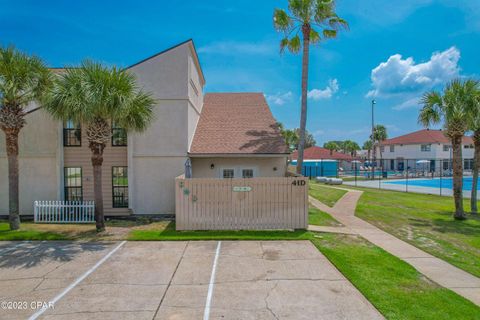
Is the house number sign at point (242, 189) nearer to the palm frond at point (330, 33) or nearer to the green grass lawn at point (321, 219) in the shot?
the green grass lawn at point (321, 219)

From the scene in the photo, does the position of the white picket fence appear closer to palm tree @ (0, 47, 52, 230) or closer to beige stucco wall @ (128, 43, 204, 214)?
palm tree @ (0, 47, 52, 230)

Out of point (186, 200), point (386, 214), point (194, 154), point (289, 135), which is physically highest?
point (289, 135)

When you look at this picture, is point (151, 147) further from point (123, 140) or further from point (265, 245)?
point (265, 245)

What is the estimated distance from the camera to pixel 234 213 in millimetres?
11078

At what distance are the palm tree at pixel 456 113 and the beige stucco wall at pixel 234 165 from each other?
27.5ft

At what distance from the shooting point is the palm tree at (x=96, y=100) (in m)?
9.55

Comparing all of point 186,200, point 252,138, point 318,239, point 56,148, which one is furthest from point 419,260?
point 56,148

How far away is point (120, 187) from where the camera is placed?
537 inches

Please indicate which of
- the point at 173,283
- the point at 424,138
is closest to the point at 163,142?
the point at 173,283

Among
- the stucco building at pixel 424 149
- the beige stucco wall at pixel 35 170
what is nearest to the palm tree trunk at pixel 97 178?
the beige stucco wall at pixel 35 170

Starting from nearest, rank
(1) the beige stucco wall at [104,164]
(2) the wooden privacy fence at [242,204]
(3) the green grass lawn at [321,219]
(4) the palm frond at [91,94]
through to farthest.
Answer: (4) the palm frond at [91,94] < (2) the wooden privacy fence at [242,204] < (3) the green grass lawn at [321,219] < (1) the beige stucco wall at [104,164]

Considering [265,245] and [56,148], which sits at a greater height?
[56,148]

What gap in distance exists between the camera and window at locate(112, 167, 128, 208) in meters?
13.6

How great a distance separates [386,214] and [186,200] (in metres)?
10.6
